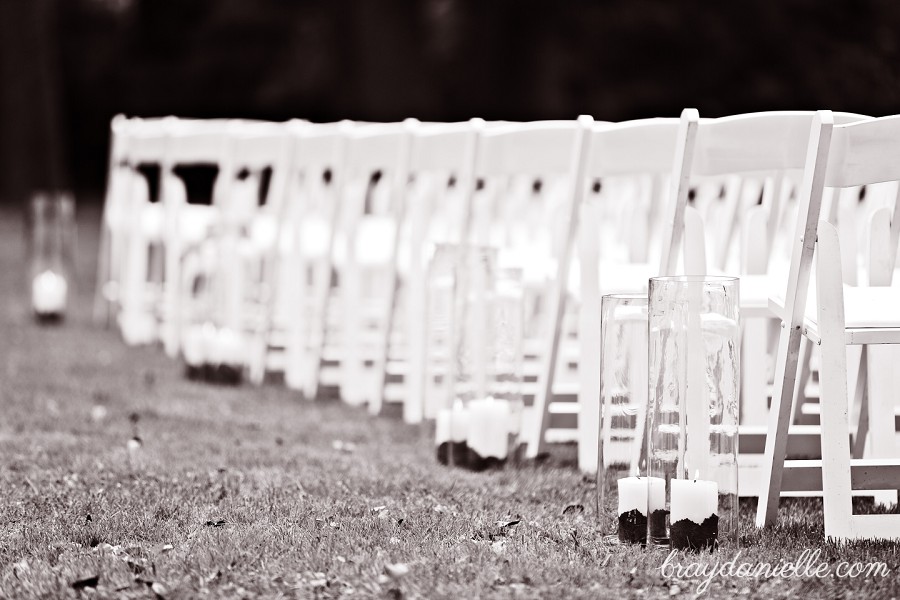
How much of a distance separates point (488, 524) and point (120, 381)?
3837 mm

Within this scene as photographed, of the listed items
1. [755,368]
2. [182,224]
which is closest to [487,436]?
[755,368]

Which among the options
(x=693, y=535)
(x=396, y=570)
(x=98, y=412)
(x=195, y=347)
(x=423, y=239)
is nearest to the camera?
(x=396, y=570)

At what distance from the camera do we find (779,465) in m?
4.34

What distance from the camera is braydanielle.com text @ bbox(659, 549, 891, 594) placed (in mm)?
3752

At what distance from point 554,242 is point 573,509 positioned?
237 centimetres

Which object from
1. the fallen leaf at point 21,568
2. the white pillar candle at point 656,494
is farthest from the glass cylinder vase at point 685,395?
the fallen leaf at point 21,568

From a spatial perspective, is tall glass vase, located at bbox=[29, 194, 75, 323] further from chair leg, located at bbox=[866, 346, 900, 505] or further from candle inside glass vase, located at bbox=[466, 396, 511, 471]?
chair leg, located at bbox=[866, 346, 900, 505]

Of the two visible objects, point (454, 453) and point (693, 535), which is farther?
point (454, 453)

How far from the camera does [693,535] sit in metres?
3.98

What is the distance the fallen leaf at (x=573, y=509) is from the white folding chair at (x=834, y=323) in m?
0.62

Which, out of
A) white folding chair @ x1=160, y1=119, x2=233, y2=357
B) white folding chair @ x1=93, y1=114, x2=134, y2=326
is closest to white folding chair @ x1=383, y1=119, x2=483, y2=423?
white folding chair @ x1=160, y1=119, x2=233, y2=357

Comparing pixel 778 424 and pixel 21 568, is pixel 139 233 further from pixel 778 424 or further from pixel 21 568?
pixel 778 424

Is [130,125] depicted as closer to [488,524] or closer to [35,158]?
[488,524]

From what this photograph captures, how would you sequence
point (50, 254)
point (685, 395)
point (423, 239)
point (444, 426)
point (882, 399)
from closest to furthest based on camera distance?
point (685, 395) < point (882, 399) < point (444, 426) < point (423, 239) < point (50, 254)
